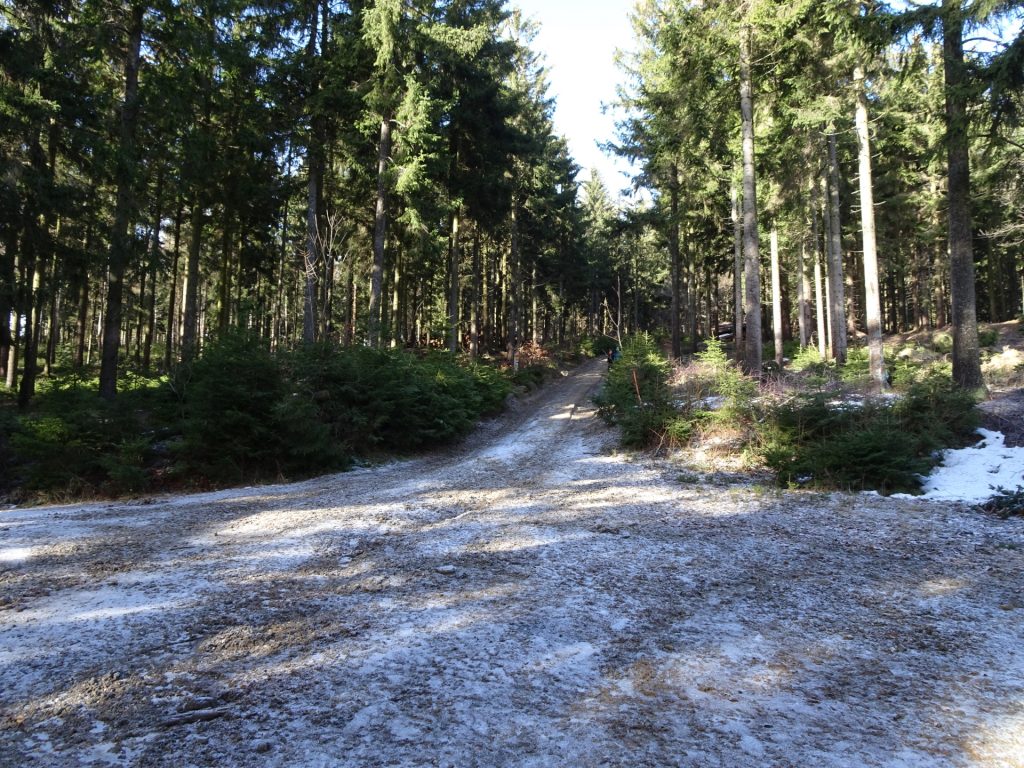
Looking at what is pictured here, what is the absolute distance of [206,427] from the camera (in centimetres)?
1009

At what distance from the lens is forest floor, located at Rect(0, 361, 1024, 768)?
8.91ft

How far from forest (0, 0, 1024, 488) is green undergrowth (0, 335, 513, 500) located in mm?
53

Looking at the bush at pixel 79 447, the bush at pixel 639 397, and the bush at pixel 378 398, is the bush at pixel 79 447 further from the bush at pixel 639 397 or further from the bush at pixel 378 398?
the bush at pixel 639 397

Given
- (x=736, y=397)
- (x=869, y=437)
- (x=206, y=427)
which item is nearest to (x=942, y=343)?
(x=736, y=397)

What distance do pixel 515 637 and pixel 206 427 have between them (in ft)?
27.0

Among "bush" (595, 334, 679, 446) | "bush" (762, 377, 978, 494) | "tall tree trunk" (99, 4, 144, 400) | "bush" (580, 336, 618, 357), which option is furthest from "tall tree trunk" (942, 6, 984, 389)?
"bush" (580, 336, 618, 357)

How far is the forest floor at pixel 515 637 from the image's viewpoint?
107 inches

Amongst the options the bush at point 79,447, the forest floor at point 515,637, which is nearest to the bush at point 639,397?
the forest floor at point 515,637

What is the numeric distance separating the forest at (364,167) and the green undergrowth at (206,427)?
0.05 m

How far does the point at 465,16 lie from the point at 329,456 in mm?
17268

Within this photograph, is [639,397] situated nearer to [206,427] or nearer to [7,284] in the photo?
[206,427]

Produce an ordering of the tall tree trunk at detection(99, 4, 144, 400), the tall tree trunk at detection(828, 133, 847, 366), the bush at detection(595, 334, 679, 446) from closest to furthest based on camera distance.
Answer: the bush at detection(595, 334, 679, 446)
the tall tree trunk at detection(99, 4, 144, 400)
the tall tree trunk at detection(828, 133, 847, 366)

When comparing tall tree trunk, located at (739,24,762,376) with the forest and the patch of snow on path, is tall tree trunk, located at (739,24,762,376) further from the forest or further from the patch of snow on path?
the patch of snow on path

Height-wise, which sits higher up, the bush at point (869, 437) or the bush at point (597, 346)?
the bush at point (597, 346)
